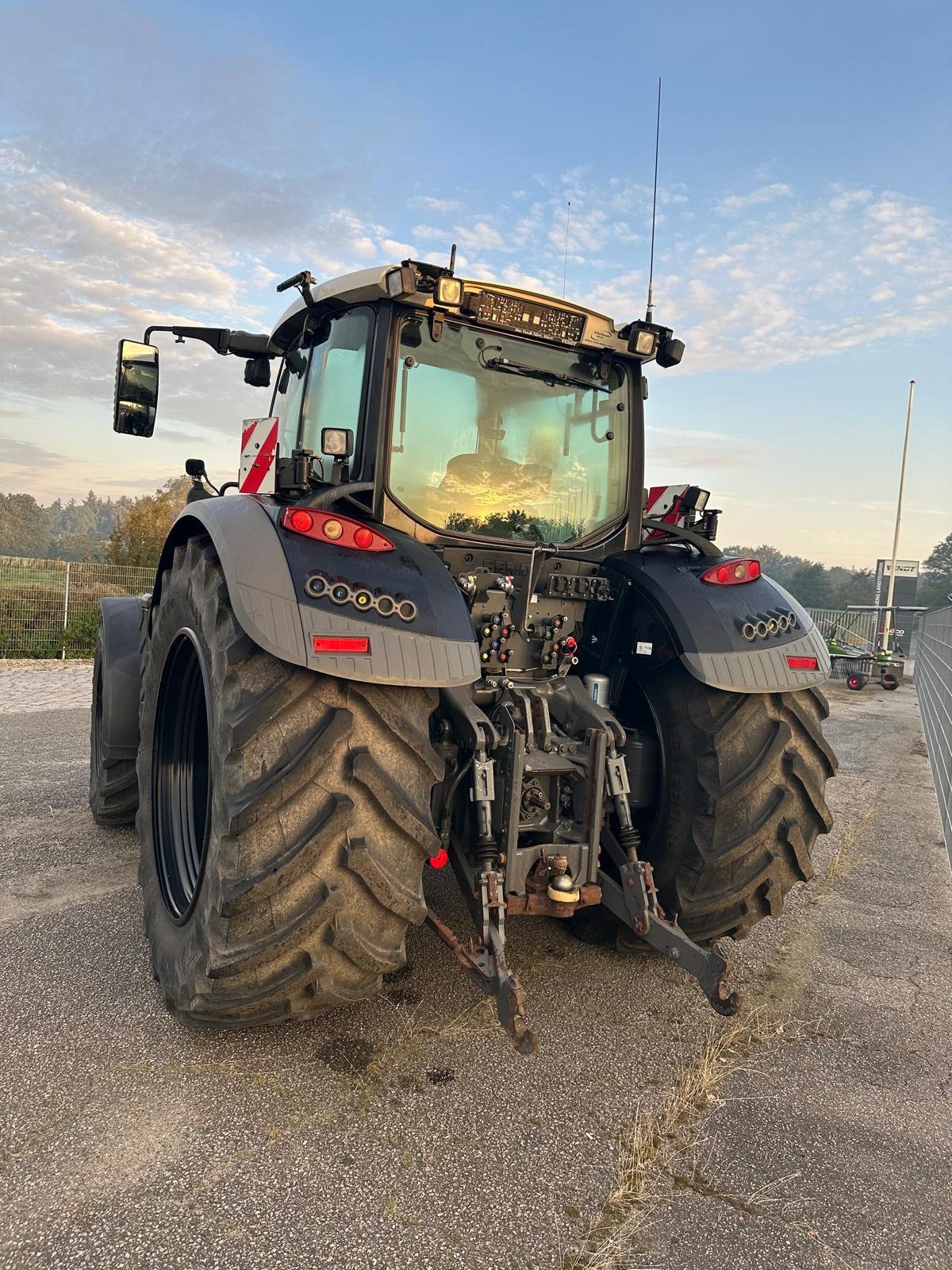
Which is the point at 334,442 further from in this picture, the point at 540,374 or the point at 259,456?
the point at 259,456

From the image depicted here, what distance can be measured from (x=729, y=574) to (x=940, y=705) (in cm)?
595

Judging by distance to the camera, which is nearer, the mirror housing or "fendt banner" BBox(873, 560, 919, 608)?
the mirror housing

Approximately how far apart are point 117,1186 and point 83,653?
15.5 metres

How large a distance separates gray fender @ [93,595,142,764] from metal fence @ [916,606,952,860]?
4.97m

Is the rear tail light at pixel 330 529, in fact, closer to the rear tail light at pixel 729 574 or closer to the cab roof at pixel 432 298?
the cab roof at pixel 432 298

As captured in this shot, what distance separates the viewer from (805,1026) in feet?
9.82

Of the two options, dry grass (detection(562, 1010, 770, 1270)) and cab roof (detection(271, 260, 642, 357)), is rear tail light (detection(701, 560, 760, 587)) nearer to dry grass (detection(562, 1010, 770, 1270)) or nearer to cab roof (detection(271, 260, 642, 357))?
cab roof (detection(271, 260, 642, 357))

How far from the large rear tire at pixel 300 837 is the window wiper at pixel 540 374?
58.0 inches

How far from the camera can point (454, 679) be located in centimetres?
243

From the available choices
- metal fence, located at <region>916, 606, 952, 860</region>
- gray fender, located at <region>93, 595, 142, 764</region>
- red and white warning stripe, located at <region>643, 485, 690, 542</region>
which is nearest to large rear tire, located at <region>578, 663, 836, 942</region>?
red and white warning stripe, located at <region>643, 485, 690, 542</region>

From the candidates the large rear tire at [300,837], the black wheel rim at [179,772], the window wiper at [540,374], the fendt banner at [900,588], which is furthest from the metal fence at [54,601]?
the fendt banner at [900,588]

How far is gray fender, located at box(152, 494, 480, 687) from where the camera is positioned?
2.27 m

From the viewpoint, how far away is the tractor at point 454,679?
229 centimetres

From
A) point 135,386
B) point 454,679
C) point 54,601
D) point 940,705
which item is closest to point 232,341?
point 135,386
